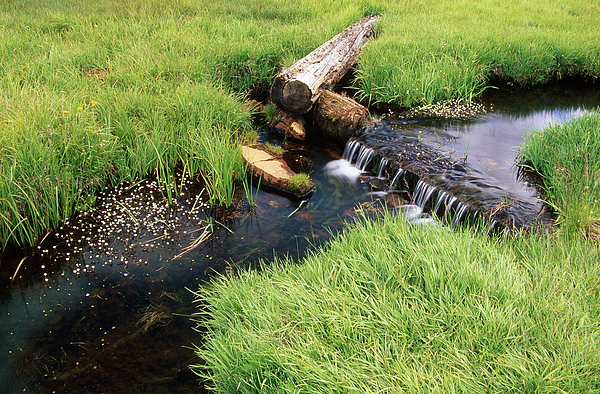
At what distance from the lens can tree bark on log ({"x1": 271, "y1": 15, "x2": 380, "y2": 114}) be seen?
6754mm

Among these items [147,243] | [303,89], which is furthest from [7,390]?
[303,89]

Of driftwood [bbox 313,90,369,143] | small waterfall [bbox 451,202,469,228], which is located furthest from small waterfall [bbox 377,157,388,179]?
small waterfall [bbox 451,202,469,228]

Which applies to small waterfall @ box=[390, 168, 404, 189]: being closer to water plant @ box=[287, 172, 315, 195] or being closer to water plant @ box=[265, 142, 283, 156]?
water plant @ box=[287, 172, 315, 195]

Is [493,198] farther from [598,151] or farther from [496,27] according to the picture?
[496,27]

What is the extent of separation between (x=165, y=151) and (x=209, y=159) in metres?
0.77

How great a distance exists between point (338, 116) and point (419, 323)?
16.2 ft

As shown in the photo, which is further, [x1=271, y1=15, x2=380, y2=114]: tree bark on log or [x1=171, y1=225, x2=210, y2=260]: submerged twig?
[x1=271, y1=15, x2=380, y2=114]: tree bark on log

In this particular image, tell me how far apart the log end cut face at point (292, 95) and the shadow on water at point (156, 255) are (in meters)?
0.67

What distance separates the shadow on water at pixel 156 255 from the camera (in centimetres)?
333

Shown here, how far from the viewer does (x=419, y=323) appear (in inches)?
108

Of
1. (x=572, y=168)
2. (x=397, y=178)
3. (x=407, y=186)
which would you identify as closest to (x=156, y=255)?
(x=407, y=186)

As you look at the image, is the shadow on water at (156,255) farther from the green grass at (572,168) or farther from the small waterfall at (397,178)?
the green grass at (572,168)

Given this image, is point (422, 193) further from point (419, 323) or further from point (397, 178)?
point (419, 323)

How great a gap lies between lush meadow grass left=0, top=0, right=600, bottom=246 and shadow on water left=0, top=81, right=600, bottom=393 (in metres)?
0.45
